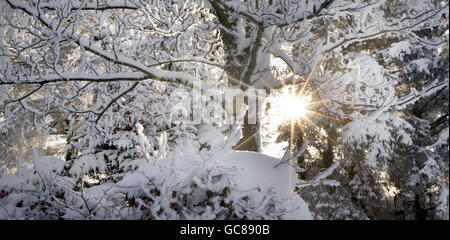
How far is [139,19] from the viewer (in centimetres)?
616

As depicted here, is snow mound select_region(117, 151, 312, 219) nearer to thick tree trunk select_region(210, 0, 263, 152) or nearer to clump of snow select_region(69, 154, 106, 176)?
thick tree trunk select_region(210, 0, 263, 152)

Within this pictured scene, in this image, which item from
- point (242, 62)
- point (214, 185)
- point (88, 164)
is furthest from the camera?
point (88, 164)

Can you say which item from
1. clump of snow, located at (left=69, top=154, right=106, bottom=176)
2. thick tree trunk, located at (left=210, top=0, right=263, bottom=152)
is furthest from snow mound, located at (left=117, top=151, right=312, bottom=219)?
clump of snow, located at (left=69, top=154, right=106, bottom=176)

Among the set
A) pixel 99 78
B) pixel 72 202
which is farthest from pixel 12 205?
pixel 99 78

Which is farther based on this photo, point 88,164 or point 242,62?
point 88,164

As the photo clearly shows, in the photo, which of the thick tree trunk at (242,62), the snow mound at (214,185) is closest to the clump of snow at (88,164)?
the thick tree trunk at (242,62)

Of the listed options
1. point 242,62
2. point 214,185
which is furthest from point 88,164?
point 214,185

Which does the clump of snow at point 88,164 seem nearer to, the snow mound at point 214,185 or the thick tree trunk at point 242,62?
the thick tree trunk at point 242,62

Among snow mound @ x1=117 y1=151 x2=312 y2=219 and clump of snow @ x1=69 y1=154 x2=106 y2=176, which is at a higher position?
clump of snow @ x1=69 y1=154 x2=106 y2=176

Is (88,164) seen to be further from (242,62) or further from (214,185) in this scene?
(214,185)

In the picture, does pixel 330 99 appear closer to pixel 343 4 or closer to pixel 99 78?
pixel 343 4

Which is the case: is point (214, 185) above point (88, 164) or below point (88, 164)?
below

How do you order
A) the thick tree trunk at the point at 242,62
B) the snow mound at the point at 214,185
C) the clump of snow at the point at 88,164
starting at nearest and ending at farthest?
the snow mound at the point at 214,185, the thick tree trunk at the point at 242,62, the clump of snow at the point at 88,164

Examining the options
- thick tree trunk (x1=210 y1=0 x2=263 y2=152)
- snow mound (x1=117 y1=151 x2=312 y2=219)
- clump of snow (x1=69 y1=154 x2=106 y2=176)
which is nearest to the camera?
snow mound (x1=117 y1=151 x2=312 y2=219)
